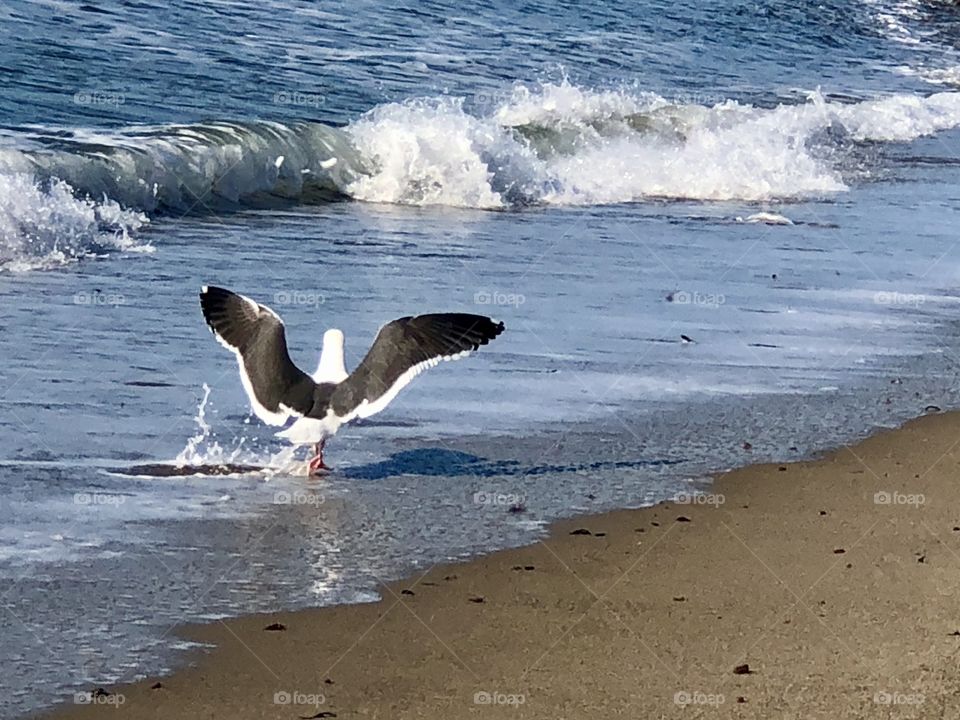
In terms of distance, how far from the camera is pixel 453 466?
706 cm

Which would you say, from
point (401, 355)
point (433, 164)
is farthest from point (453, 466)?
point (433, 164)

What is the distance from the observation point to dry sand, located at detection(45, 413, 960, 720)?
466 cm

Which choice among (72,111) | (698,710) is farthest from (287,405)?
(72,111)

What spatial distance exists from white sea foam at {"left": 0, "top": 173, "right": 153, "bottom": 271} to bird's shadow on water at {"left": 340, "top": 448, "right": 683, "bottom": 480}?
13.3 feet

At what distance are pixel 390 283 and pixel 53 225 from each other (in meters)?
2.34

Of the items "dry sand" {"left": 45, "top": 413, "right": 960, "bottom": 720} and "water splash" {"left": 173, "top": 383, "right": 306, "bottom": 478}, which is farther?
"water splash" {"left": 173, "top": 383, "right": 306, "bottom": 478}

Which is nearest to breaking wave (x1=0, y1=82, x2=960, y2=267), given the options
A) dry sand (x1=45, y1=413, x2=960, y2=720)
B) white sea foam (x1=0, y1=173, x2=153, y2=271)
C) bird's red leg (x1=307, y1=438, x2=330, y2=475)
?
white sea foam (x1=0, y1=173, x2=153, y2=271)

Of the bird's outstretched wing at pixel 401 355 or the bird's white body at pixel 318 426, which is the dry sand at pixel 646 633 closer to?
the bird's outstretched wing at pixel 401 355

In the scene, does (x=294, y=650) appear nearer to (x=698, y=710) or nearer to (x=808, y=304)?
(x=698, y=710)

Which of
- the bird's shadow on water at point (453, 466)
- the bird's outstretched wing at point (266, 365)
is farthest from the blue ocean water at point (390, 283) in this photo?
the bird's outstretched wing at point (266, 365)

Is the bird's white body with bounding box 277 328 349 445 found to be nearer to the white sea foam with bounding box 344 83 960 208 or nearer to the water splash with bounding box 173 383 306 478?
the water splash with bounding box 173 383 306 478

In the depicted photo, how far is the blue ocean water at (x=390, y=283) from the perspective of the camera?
6.11m

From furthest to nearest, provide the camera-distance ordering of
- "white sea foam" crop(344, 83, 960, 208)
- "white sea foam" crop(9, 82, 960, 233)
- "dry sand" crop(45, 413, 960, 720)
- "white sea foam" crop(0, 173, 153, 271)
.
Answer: "white sea foam" crop(344, 83, 960, 208)
"white sea foam" crop(9, 82, 960, 233)
"white sea foam" crop(0, 173, 153, 271)
"dry sand" crop(45, 413, 960, 720)

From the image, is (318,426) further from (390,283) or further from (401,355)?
(390,283)
